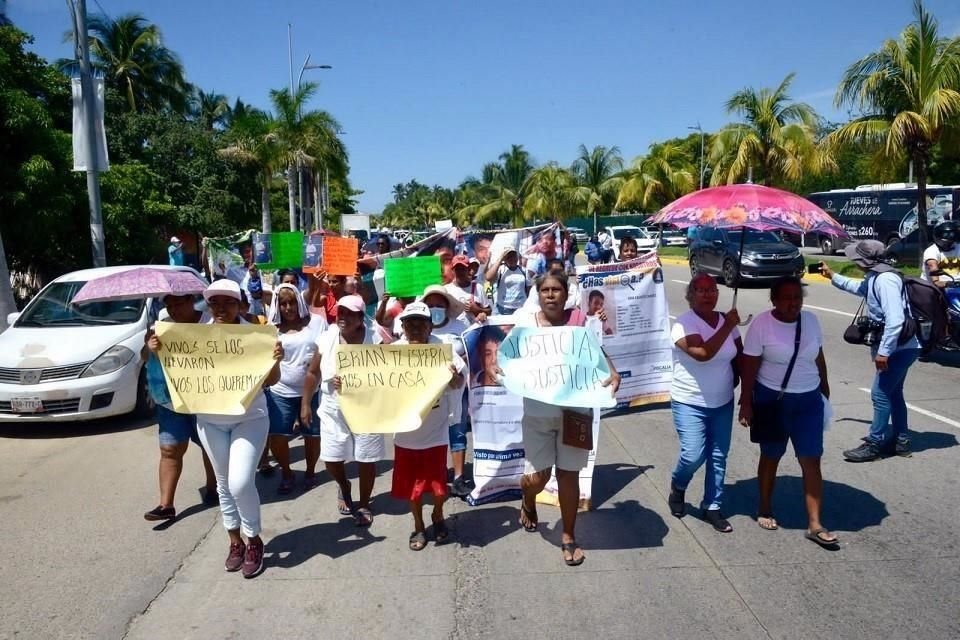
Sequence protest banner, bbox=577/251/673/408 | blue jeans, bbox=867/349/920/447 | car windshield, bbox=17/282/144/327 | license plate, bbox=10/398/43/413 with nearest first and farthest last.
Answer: blue jeans, bbox=867/349/920/447 < license plate, bbox=10/398/43/413 < protest banner, bbox=577/251/673/408 < car windshield, bbox=17/282/144/327

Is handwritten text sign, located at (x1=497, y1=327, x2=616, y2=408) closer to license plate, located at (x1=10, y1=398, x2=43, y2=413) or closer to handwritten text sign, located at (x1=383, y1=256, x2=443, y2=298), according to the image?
handwritten text sign, located at (x1=383, y1=256, x2=443, y2=298)

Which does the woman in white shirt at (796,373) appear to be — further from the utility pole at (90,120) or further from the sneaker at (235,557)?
the utility pole at (90,120)

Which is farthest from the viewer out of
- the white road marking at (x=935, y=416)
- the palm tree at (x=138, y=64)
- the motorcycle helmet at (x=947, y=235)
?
the palm tree at (x=138, y=64)

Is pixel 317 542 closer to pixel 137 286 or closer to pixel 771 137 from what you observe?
pixel 137 286

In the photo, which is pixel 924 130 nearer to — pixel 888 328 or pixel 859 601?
pixel 888 328

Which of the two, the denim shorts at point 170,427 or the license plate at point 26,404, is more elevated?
the denim shorts at point 170,427

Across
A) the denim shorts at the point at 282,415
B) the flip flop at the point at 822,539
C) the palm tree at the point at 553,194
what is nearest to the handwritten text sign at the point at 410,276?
the denim shorts at the point at 282,415

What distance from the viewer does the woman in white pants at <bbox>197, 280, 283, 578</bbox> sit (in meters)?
3.94

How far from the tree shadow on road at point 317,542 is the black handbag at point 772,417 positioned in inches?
99.0

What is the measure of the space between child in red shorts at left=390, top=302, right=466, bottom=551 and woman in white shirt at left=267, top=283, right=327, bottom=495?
103cm

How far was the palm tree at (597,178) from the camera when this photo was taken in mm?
48656

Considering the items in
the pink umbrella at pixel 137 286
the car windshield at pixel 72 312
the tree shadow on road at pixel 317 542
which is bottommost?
the tree shadow on road at pixel 317 542

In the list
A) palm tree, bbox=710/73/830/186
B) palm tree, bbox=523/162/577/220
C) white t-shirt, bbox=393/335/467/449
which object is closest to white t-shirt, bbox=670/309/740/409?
white t-shirt, bbox=393/335/467/449

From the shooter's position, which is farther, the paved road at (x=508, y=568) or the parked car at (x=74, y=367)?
the parked car at (x=74, y=367)
